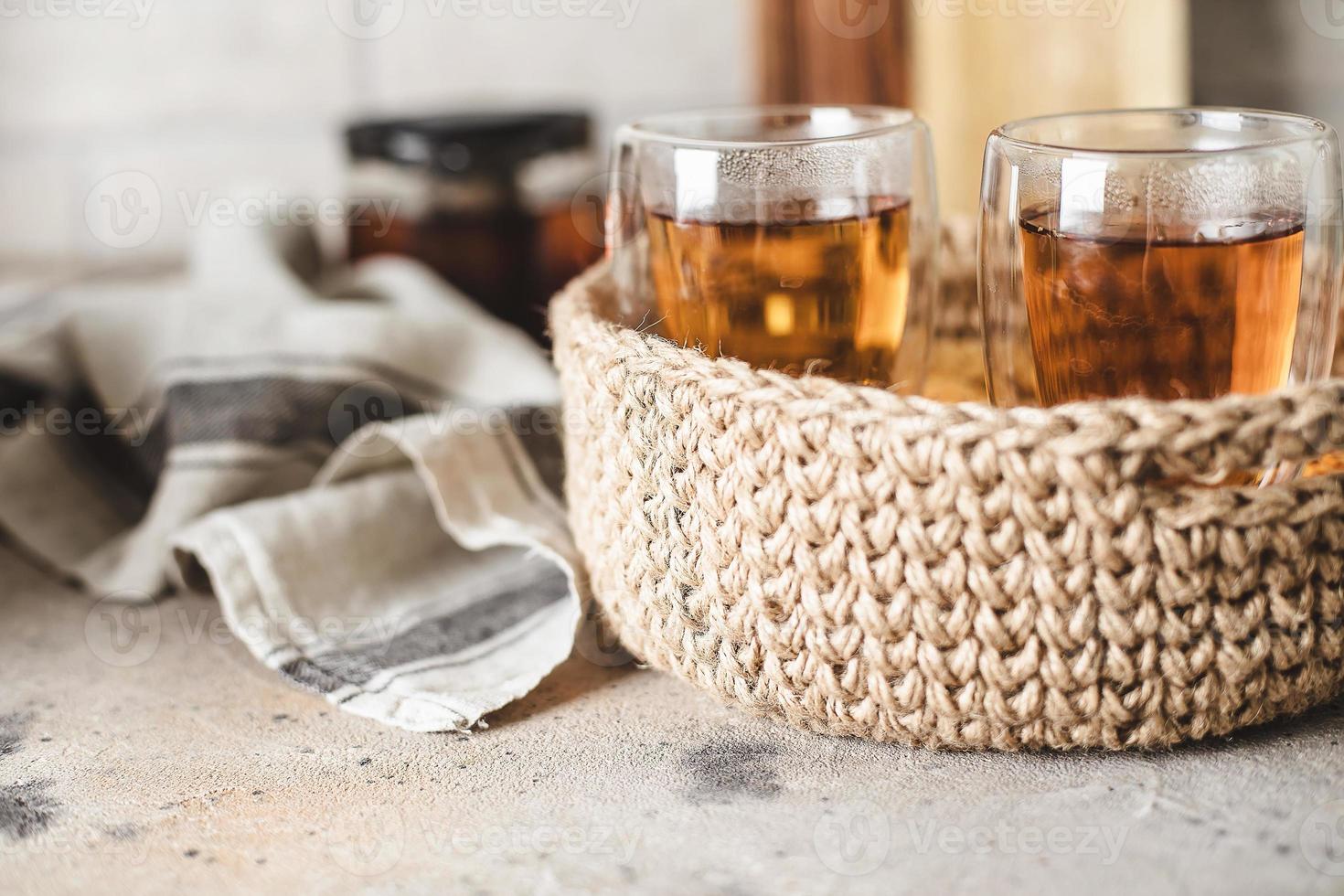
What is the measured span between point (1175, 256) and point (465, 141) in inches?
20.9

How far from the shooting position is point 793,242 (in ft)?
1.58

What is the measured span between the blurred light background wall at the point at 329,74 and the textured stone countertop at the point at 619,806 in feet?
2.21

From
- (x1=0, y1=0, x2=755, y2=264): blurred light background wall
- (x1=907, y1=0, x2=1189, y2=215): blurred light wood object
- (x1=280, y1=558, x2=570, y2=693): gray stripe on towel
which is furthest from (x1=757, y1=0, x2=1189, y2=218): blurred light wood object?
(x1=280, y1=558, x2=570, y2=693): gray stripe on towel

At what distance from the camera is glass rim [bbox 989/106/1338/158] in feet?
1.34

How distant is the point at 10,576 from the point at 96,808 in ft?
0.86

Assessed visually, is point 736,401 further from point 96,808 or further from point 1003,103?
point 1003,103

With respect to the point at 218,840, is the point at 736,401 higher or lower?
higher

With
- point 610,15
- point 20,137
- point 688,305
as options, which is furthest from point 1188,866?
point 20,137

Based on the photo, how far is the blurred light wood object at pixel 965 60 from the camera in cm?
88

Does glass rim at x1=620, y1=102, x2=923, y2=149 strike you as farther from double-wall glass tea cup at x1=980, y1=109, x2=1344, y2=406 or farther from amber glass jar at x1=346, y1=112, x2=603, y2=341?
amber glass jar at x1=346, y1=112, x2=603, y2=341

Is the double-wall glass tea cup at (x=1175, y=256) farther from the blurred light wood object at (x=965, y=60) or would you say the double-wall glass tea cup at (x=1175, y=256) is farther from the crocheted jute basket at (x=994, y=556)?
the blurred light wood object at (x=965, y=60)

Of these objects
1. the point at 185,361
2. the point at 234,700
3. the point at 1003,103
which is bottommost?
the point at 234,700

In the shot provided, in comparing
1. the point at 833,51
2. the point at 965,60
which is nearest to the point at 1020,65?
the point at 965,60

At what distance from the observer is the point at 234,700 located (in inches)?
19.9
